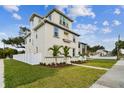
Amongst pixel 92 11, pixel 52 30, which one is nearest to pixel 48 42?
pixel 52 30

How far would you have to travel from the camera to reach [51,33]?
19.5m

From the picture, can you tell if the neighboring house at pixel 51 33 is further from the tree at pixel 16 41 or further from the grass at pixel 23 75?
the tree at pixel 16 41

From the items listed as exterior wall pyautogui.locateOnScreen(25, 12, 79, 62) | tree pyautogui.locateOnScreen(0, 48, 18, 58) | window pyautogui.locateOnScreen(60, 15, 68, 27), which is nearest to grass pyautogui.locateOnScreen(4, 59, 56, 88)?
exterior wall pyautogui.locateOnScreen(25, 12, 79, 62)

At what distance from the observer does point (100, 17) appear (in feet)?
70.4

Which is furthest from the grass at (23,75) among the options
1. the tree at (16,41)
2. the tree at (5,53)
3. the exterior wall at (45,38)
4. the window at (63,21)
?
the tree at (16,41)

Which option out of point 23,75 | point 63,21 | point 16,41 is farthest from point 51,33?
point 16,41

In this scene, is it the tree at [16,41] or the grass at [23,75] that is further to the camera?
the tree at [16,41]

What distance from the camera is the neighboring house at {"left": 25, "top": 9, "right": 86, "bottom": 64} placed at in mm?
18837

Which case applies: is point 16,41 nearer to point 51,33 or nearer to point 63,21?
point 63,21

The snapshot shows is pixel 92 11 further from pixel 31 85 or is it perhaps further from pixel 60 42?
pixel 31 85

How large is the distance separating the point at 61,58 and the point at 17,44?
97.2 feet

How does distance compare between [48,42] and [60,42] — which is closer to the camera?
[48,42]

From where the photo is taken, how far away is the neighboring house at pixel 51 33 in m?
18.8
